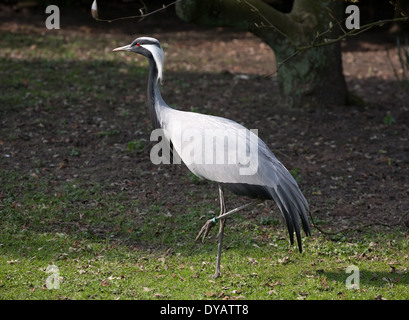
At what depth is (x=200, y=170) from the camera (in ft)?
17.1

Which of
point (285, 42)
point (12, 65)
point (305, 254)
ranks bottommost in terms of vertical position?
point (305, 254)

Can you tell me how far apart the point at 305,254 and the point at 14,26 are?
964 centimetres

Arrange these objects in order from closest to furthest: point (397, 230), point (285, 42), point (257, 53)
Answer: point (397, 230), point (285, 42), point (257, 53)

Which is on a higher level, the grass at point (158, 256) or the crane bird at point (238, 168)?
the crane bird at point (238, 168)

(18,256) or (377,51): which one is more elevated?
(377,51)

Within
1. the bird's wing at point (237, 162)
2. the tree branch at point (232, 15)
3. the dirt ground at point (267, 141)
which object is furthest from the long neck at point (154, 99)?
the tree branch at point (232, 15)

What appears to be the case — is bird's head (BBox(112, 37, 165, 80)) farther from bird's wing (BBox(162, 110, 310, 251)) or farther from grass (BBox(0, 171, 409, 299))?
grass (BBox(0, 171, 409, 299))

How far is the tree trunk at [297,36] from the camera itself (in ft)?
27.7

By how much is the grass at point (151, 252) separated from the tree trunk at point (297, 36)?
7.11ft

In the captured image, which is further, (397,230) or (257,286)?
(397,230)

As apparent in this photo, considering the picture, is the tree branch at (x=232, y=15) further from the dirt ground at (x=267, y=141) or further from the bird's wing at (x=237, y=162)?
the bird's wing at (x=237, y=162)
